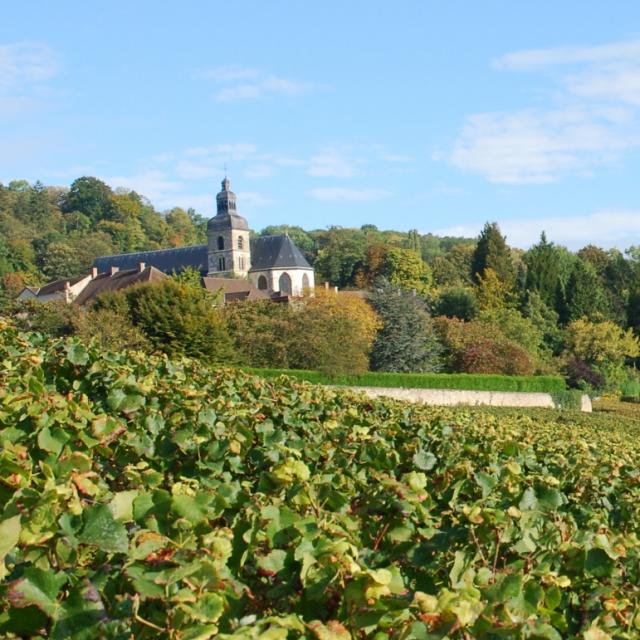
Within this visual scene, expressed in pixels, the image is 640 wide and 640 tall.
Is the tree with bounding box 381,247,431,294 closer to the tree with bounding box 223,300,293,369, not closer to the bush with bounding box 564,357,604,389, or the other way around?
the bush with bounding box 564,357,604,389

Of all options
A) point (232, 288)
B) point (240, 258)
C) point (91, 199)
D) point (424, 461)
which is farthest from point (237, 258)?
point (424, 461)

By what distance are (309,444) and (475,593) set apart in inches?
120

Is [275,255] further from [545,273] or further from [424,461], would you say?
[424,461]

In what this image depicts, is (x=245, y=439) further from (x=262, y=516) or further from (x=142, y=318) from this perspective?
(x=142, y=318)

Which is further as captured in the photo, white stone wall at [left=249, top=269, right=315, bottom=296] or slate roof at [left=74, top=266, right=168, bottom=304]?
white stone wall at [left=249, top=269, right=315, bottom=296]

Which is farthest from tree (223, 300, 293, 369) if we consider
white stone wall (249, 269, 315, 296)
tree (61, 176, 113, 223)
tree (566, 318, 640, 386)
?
tree (61, 176, 113, 223)

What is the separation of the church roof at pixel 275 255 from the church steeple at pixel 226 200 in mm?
4153

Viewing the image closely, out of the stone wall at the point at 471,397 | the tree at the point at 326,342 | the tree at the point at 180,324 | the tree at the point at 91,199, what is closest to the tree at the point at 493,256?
the stone wall at the point at 471,397

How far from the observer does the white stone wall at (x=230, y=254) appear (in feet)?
284

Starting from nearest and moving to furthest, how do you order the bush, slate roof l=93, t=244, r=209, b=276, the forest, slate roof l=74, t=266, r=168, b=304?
the forest, the bush, slate roof l=74, t=266, r=168, b=304, slate roof l=93, t=244, r=209, b=276

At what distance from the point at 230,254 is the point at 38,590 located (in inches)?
3357

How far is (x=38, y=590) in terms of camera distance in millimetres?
2141

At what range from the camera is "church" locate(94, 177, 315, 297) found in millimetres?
86250

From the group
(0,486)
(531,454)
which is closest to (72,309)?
(531,454)
